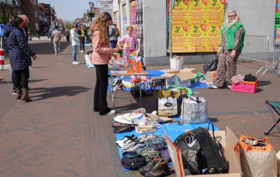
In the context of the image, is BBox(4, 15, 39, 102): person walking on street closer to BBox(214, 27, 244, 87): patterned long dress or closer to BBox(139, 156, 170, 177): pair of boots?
BBox(139, 156, 170, 177): pair of boots

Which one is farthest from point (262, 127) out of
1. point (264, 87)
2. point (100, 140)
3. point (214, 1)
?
point (214, 1)

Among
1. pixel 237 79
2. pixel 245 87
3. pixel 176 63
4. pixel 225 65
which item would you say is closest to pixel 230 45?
pixel 225 65

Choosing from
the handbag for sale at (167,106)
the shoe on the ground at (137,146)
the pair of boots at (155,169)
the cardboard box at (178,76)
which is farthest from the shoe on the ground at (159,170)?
the cardboard box at (178,76)

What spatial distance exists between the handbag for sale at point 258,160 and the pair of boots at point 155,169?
3.04 feet

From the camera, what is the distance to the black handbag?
3.12 m

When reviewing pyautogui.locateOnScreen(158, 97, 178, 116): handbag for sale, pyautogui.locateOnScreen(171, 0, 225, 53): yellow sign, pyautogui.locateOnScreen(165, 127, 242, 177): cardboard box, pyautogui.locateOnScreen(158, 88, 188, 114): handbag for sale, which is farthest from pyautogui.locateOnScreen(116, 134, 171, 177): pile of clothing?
pyautogui.locateOnScreen(171, 0, 225, 53): yellow sign

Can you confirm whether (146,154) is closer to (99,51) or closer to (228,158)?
(228,158)

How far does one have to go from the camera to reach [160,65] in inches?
500

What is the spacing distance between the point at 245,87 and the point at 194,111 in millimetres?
3202

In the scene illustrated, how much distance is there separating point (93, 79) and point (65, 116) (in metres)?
4.15

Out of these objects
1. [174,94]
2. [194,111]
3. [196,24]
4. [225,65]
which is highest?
[196,24]

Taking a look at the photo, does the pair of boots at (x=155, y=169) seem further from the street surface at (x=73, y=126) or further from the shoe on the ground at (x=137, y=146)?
the shoe on the ground at (x=137, y=146)

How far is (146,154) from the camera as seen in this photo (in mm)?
3857

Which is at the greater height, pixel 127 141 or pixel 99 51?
pixel 99 51
